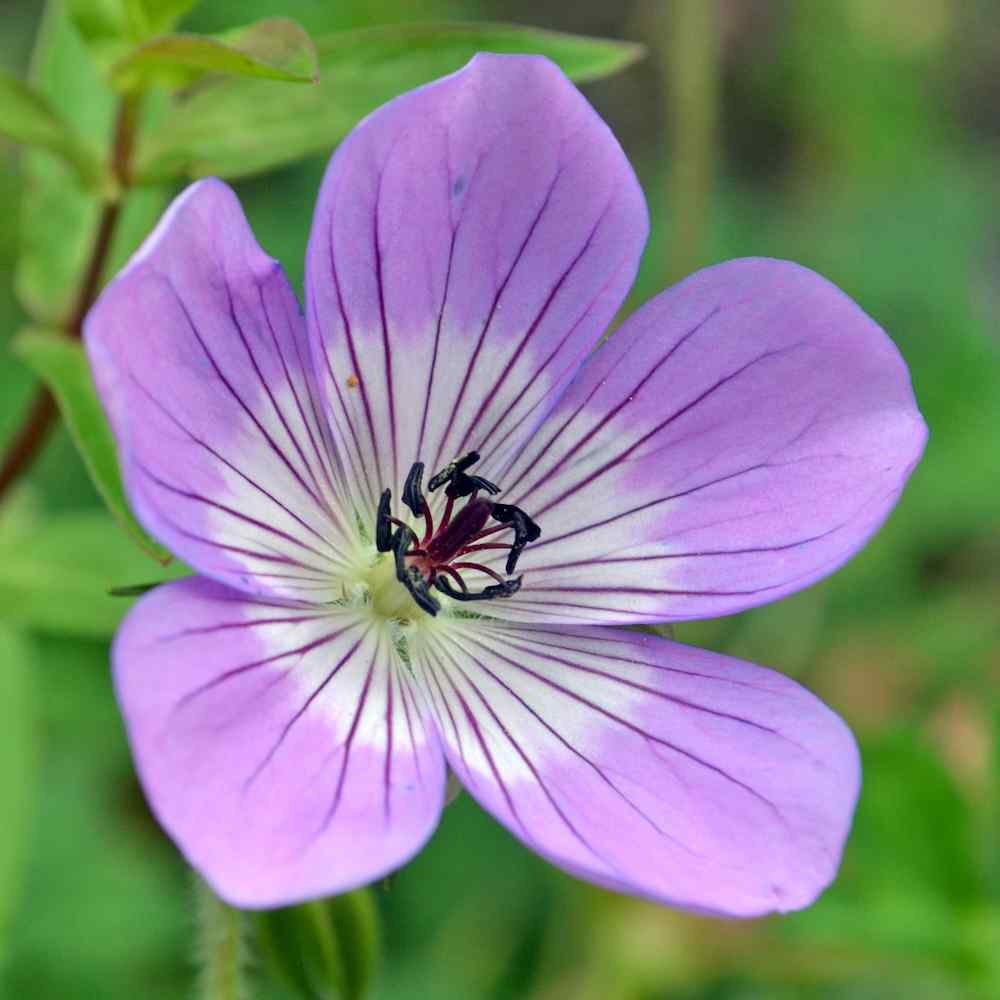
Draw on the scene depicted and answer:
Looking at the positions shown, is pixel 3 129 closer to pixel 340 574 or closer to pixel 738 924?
pixel 340 574

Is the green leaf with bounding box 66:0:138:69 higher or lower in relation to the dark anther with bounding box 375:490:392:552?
higher

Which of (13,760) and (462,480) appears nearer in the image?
(462,480)

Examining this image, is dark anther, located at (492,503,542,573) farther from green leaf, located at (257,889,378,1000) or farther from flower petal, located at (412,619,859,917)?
green leaf, located at (257,889,378,1000)

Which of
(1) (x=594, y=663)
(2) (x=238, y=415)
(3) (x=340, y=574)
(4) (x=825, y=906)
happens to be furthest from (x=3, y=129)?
(4) (x=825, y=906)

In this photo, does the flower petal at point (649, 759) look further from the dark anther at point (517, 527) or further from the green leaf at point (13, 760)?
the green leaf at point (13, 760)

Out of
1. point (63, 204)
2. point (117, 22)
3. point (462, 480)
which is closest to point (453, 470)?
point (462, 480)

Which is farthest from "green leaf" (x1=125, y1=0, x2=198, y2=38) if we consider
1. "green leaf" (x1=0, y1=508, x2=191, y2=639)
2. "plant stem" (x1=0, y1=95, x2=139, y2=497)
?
"green leaf" (x1=0, y1=508, x2=191, y2=639)

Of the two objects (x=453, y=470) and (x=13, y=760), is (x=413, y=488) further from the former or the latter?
(x=13, y=760)

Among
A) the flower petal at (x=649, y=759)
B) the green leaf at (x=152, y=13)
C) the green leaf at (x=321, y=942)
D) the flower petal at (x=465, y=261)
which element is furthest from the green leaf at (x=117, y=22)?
the green leaf at (x=321, y=942)
